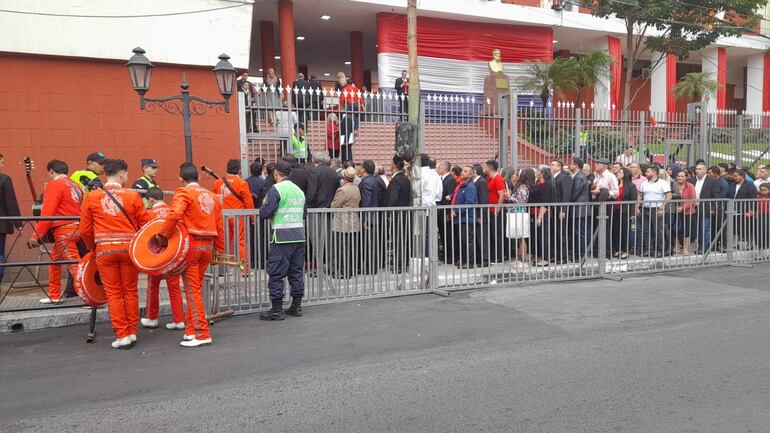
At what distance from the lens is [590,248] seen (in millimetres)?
9086

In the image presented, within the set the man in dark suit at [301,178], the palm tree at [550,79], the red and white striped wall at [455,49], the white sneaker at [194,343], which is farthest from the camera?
the red and white striped wall at [455,49]

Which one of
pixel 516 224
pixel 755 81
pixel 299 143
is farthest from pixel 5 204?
pixel 755 81

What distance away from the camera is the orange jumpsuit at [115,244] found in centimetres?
556

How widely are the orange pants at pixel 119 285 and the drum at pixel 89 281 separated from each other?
0.17 metres

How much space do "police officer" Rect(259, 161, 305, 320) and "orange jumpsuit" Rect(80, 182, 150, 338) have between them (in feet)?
4.78

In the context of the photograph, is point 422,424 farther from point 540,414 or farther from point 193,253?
point 193,253

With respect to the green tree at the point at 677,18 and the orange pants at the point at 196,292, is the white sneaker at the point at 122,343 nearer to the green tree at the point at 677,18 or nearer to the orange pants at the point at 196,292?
the orange pants at the point at 196,292

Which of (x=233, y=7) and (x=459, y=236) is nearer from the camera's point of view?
(x=459, y=236)

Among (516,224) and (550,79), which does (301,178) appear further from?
(550,79)

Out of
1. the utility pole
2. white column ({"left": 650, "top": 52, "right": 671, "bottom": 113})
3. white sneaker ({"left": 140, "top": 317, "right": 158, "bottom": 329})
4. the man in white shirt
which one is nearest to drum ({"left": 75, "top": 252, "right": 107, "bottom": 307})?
white sneaker ({"left": 140, "top": 317, "right": 158, "bottom": 329})

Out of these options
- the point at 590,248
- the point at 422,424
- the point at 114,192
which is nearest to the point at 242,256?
the point at 114,192

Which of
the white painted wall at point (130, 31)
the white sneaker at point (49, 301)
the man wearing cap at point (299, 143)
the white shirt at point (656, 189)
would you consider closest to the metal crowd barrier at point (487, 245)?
the white shirt at point (656, 189)

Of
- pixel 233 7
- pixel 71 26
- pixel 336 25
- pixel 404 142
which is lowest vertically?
pixel 404 142

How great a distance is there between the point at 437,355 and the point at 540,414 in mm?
1478
